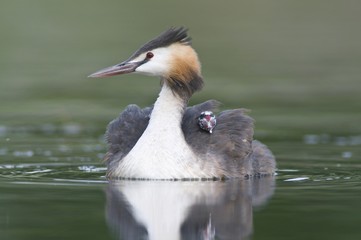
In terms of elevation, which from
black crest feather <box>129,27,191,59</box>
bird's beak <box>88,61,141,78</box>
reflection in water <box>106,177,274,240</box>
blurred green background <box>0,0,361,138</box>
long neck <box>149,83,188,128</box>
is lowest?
reflection in water <box>106,177,274,240</box>

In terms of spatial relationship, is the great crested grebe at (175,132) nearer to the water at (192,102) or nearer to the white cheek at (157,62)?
the white cheek at (157,62)

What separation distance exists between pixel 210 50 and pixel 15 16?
25.8ft

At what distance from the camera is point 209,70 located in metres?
27.2

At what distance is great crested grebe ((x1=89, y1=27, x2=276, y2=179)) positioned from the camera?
13.8 metres

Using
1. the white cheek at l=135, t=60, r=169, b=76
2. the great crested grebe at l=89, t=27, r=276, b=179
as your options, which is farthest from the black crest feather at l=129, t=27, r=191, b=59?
the white cheek at l=135, t=60, r=169, b=76

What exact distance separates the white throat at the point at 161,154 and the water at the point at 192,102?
0.77 ft

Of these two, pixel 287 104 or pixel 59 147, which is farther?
pixel 287 104

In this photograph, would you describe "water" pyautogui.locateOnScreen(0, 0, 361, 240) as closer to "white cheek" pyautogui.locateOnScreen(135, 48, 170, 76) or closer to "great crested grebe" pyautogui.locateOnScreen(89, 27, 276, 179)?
"great crested grebe" pyautogui.locateOnScreen(89, 27, 276, 179)

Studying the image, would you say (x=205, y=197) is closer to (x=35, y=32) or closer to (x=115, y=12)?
(x=35, y=32)

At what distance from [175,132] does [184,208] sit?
7.53ft

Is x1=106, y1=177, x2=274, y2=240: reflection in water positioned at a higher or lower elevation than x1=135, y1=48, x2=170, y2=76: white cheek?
lower

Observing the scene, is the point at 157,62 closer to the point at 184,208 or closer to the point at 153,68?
the point at 153,68

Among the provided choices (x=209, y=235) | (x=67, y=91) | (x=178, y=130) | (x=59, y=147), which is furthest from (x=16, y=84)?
(x=209, y=235)

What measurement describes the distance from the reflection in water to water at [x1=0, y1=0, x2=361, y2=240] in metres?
0.02
